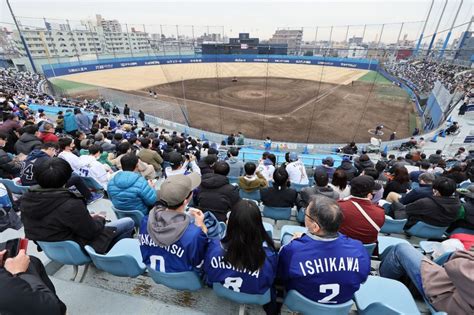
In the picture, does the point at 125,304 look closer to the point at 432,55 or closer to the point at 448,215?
the point at 448,215

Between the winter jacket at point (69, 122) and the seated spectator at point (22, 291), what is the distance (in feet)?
24.8

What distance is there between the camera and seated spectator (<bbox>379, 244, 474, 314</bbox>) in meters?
1.45

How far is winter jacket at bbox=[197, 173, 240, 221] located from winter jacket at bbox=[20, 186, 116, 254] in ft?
4.11

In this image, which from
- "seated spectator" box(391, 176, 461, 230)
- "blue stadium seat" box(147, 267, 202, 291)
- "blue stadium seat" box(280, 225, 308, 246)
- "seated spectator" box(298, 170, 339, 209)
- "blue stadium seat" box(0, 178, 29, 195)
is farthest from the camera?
"blue stadium seat" box(0, 178, 29, 195)

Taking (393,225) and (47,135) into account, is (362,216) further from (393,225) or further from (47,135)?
(47,135)

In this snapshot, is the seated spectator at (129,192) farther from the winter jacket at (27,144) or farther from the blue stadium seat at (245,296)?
the winter jacket at (27,144)

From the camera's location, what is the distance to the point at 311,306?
5.29 ft

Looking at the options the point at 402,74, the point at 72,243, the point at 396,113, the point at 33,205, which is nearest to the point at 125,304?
the point at 72,243

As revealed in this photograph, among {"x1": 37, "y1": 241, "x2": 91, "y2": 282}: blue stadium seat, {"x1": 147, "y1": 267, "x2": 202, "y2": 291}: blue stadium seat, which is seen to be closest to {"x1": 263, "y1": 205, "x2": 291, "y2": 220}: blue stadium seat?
{"x1": 147, "y1": 267, "x2": 202, "y2": 291}: blue stadium seat

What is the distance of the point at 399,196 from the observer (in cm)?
392

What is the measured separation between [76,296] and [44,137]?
13.9 ft

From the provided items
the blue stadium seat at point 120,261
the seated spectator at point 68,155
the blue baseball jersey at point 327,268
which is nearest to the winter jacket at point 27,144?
the seated spectator at point 68,155

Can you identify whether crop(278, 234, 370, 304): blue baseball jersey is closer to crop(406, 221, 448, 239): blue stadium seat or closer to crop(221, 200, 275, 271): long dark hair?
crop(221, 200, 275, 271): long dark hair

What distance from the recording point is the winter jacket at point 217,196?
2.91 meters
